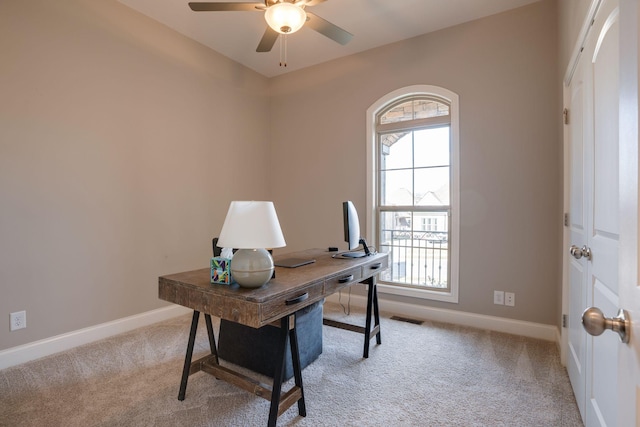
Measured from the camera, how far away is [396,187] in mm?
3469

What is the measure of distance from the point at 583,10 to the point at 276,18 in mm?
1673

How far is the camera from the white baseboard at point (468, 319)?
264cm

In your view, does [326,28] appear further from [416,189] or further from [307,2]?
[416,189]

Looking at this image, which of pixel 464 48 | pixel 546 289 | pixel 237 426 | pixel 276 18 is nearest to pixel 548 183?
pixel 546 289

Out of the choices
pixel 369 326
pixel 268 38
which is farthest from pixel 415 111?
pixel 369 326

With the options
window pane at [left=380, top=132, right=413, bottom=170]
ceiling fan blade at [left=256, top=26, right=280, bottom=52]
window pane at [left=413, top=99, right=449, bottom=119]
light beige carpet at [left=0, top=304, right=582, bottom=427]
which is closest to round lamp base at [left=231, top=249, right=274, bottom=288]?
light beige carpet at [left=0, top=304, right=582, bottom=427]

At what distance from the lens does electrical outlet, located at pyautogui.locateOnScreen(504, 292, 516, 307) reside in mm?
2770

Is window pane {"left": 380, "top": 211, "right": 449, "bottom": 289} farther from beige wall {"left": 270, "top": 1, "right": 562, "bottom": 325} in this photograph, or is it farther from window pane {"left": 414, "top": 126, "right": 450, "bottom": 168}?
window pane {"left": 414, "top": 126, "right": 450, "bottom": 168}

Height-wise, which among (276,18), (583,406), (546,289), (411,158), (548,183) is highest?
(276,18)

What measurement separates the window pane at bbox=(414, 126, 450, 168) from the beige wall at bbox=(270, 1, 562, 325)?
0.66 feet

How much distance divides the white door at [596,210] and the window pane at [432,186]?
124 centimetres

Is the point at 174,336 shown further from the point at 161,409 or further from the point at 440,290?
the point at 440,290

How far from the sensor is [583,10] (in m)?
1.63

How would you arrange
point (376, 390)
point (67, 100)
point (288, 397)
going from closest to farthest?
point (288, 397), point (376, 390), point (67, 100)
